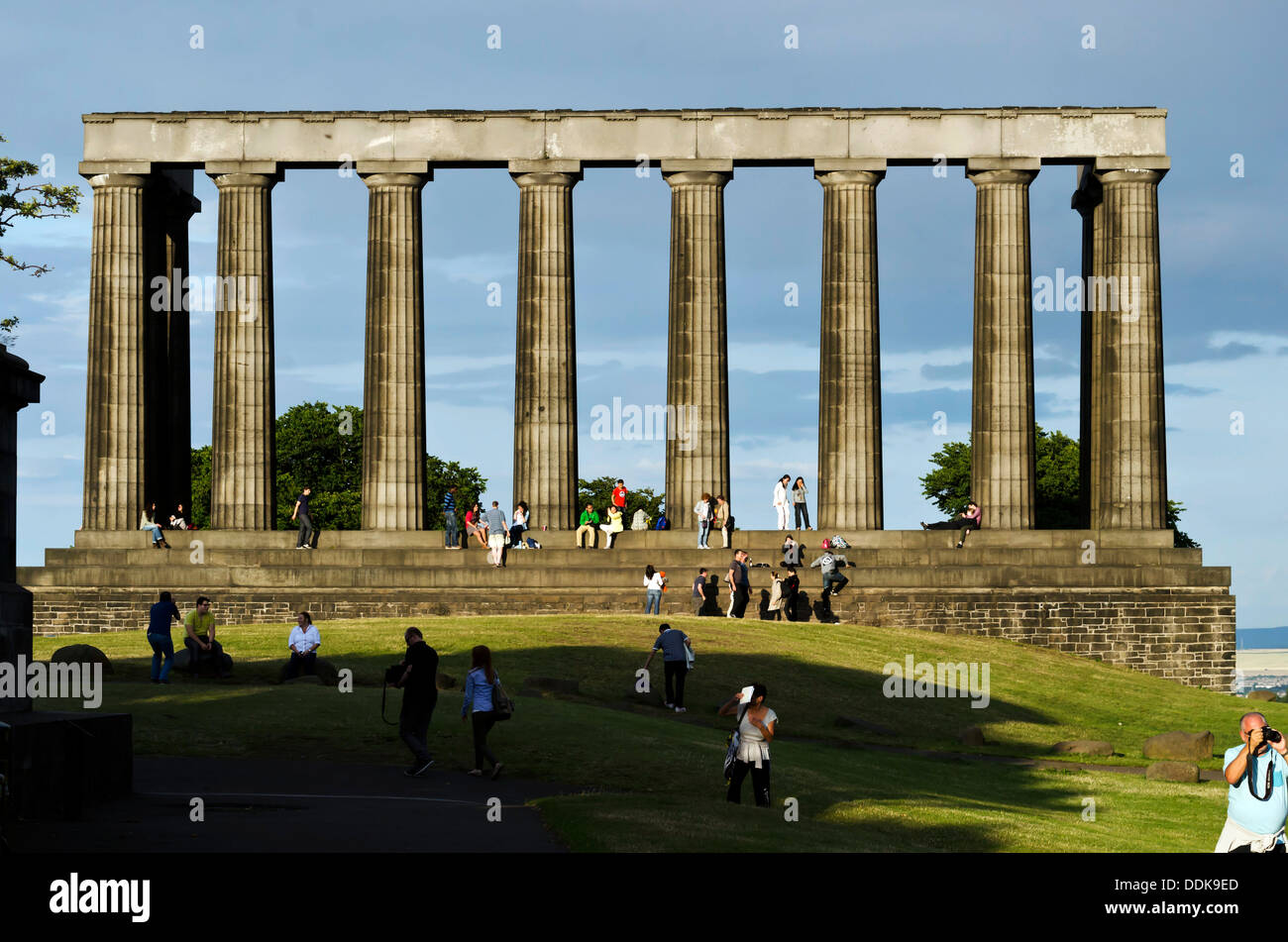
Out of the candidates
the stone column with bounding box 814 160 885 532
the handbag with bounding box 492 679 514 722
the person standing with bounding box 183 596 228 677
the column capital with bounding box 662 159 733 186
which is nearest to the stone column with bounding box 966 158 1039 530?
the stone column with bounding box 814 160 885 532

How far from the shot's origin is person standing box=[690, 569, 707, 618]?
54500mm

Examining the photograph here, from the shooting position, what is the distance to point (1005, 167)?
6506cm

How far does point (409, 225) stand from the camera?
65000 mm

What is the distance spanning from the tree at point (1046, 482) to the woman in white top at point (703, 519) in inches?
1903

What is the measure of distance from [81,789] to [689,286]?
43354mm

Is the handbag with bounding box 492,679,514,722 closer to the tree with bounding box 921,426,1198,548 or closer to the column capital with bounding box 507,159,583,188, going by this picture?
the column capital with bounding box 507,159,583,188

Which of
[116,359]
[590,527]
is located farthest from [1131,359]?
[116,359]

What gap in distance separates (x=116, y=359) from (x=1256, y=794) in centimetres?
5437

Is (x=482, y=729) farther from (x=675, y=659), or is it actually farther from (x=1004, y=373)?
(x=1004, y=373)

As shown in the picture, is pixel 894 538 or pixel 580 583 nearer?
pixel 580 583

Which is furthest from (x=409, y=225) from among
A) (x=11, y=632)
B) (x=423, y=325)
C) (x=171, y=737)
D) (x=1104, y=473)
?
(x=11, y=632)

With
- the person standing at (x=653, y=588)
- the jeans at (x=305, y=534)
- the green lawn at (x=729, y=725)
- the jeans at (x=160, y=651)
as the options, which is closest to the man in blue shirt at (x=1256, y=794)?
the green lawn at (x=729, y=725)

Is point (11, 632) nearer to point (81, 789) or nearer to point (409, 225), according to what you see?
point (81, 789)

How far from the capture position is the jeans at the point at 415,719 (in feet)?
92.9
